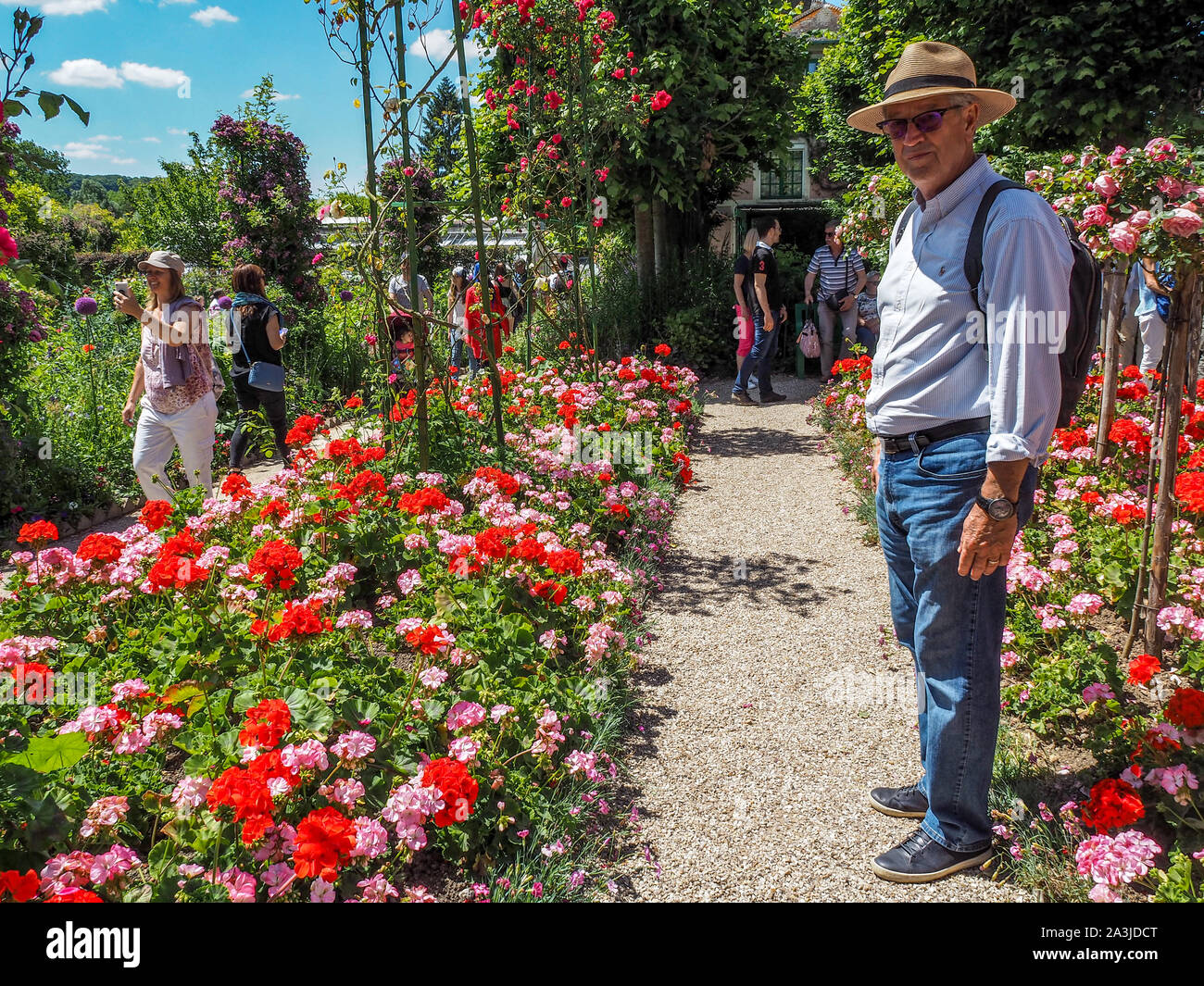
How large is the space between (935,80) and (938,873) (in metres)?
2.22

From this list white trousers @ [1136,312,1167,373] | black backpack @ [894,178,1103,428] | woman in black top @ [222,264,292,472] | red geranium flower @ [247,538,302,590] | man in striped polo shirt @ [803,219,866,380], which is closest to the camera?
black backpack @ [894,178,1103,428]

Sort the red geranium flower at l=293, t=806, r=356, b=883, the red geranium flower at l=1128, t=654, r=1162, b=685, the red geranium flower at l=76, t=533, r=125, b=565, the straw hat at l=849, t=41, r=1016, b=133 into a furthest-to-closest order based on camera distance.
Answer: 1. the red geranium flower at l=76, t=533, r=125, b=565
2. the red geranium flower at l=1128, t=654, r=1162, b=685
3. the straw hat at l=849, t=41, r=1016, b=133
4. the red geranium flower at l=293, t=806, r=356, b=883

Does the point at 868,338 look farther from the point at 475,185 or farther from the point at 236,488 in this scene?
the point at 236,488

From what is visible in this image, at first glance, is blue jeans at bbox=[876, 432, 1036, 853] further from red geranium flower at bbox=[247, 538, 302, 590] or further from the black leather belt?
red geranium flower at bbox=[247, 538, 302, 590]

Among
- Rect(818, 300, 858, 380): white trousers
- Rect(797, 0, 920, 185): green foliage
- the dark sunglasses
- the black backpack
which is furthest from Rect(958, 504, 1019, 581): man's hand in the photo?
Rect(818, 300, 858, 380): white trousers

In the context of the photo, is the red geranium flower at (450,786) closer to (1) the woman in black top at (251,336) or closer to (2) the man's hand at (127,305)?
(2) the man's hand at (127,305)

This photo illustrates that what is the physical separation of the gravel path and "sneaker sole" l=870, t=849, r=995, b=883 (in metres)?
0.03

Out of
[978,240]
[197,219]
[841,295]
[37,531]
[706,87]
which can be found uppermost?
[706,87]

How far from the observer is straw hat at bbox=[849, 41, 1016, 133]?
218 centimetres

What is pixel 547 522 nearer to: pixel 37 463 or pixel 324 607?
pixel 324 607

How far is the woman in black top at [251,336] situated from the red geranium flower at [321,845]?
14.9 feet

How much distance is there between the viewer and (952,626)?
2.21 meters

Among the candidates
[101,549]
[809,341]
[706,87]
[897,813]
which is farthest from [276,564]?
[706,87]

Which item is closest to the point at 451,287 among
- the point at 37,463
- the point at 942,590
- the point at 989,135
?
the point at 37,463
